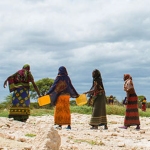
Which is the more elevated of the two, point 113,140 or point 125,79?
point 125,79

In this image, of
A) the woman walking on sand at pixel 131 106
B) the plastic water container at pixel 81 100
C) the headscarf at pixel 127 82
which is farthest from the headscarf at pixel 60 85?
the woman walking on sand at pixel 131 106

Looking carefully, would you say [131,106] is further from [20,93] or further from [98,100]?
[20,93]

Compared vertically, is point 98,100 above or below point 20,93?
below

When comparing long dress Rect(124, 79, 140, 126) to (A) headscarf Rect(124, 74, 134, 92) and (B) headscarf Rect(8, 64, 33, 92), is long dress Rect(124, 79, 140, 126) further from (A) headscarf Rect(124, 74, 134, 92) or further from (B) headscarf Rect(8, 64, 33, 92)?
(B) headscarf Rect(8, 64, 33, 92)

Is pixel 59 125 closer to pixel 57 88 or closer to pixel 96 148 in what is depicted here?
pixel 57 88

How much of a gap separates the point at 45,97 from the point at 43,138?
6.68 meters

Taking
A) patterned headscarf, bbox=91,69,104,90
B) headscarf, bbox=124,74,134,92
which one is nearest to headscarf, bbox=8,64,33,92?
patterned headscarf, bbox=91,69,104,90

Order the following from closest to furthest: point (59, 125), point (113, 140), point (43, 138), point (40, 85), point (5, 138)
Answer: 1. point (43, 138)
2. point (5, 138)
3. point (113, 140)
4. point (59, 125)
5. point (40, 85)

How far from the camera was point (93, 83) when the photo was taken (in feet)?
43.3

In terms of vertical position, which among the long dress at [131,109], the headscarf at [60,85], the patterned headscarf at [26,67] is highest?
the patterned headscarf at [26,67]

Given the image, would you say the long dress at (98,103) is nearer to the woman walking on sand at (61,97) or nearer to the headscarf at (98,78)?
the headscarf at (98,78)

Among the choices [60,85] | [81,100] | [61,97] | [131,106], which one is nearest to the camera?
[61,97]

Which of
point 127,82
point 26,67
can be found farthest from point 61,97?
point 127,82

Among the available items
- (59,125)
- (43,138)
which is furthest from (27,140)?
(59,125)
